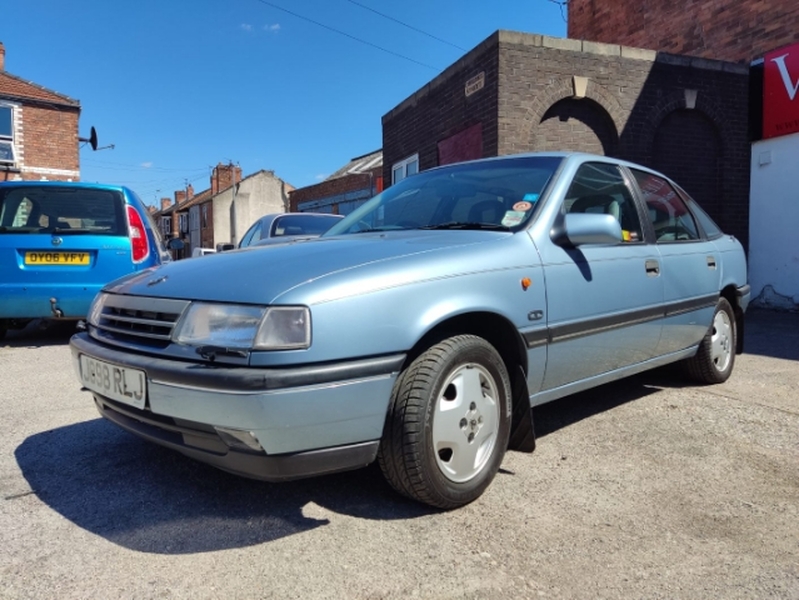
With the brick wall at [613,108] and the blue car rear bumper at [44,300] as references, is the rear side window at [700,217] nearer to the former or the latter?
the brick wall at [613,108]

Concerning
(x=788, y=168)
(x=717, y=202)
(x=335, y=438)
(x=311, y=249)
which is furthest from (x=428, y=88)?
(x=335, y=438)

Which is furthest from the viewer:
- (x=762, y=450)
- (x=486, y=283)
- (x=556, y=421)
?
(x=556, y=421)

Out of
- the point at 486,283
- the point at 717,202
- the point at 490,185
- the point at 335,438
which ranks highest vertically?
the point at 717,202

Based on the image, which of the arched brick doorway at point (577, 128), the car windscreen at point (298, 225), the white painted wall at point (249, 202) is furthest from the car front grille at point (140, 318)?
the white painted wall at point (249, 202)

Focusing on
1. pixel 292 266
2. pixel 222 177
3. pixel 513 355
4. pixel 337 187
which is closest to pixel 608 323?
pixel 513 355

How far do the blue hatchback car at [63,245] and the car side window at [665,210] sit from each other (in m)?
4.23

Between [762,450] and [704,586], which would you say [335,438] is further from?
[762,450]

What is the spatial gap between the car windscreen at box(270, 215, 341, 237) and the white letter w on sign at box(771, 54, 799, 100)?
704cm

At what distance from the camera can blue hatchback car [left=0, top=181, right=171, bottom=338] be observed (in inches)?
218

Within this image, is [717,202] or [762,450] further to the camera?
[717,202]

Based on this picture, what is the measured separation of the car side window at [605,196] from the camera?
10.4 ft

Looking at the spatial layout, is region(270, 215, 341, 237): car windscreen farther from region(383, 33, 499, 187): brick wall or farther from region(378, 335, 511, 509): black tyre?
region(378, 335, 511, 509): black tyre

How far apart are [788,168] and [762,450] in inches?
308

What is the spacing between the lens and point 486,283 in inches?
95.4
